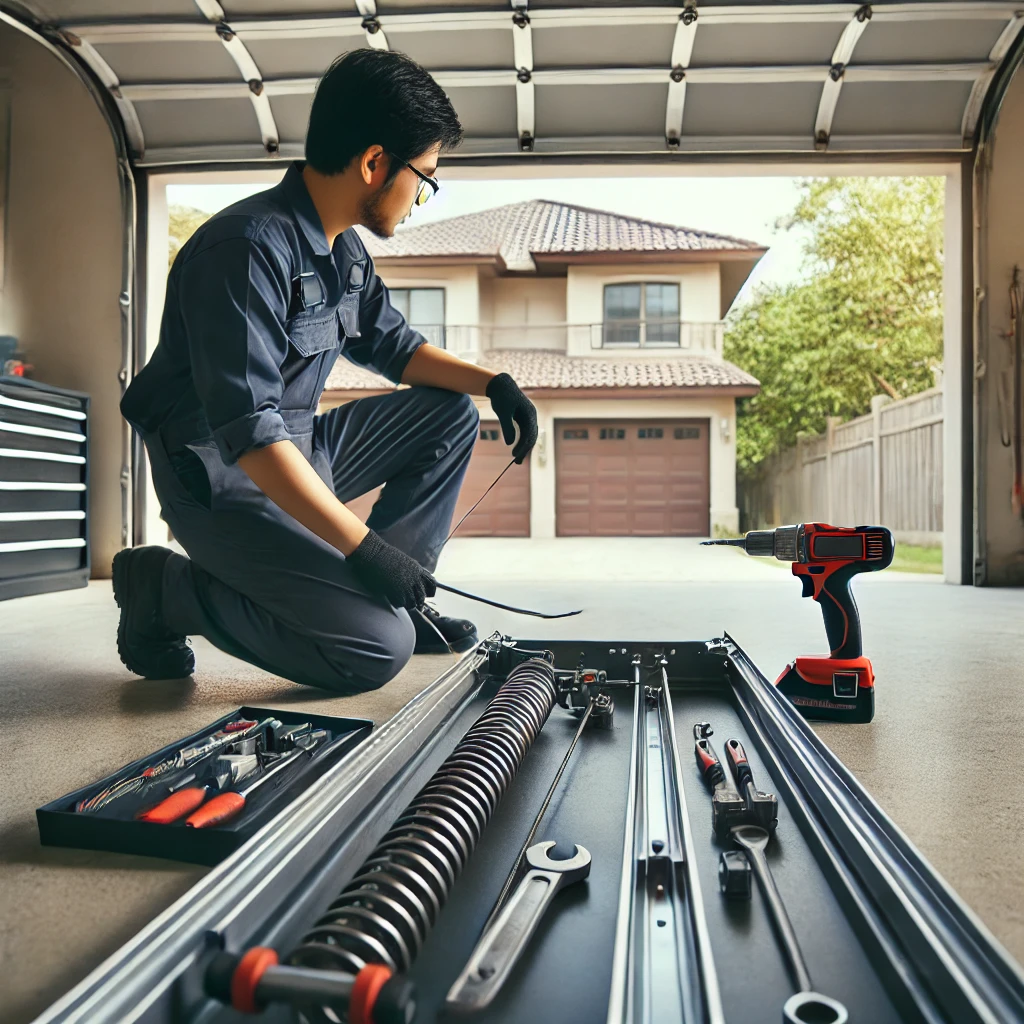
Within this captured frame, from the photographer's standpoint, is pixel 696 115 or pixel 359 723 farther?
pixel 696 115

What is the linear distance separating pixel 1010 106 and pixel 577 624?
3509 mm

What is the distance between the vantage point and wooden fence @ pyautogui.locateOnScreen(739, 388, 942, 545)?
7.30 m

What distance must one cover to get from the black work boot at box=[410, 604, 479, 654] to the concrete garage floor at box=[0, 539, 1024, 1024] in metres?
0.10

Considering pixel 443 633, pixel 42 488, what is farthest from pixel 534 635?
pixel 42 488

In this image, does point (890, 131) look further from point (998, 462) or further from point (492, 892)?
point (492, 892)

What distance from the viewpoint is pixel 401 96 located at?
5.10 ft

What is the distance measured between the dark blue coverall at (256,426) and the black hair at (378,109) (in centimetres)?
14

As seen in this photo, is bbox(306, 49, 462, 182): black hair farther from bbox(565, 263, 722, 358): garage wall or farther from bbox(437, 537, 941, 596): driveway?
bbox(565, 263, 722, 358): garage wall

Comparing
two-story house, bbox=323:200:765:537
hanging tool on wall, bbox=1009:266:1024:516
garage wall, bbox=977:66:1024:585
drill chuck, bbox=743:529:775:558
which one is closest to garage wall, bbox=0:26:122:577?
drill chuck, bbox=743:529:775:558

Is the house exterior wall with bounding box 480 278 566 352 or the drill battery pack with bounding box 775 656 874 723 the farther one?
the house exterior wall with bounding box 480 278 566 352

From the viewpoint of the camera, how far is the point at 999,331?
4199 mm

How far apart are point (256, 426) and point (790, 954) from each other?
1079 millimetres

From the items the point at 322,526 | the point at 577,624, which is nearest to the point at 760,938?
the point at 322,526

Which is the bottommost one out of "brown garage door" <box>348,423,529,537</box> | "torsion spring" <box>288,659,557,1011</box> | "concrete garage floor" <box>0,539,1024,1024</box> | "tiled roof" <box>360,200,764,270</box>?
"concrete garage floor" <box>0,539,1024,1024</box>
